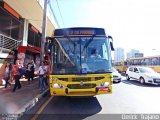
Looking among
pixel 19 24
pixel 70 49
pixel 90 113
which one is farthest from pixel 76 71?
Result: pixel 19 24

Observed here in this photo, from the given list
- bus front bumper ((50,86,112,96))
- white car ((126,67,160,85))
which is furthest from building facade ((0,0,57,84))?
white car ((126,67,160,85))

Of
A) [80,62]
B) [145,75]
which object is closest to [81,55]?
[80,62]

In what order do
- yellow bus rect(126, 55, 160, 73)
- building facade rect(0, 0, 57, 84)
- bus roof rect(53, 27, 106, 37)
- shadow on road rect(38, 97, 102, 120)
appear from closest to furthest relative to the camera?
1. shadow on road rect(38, 97, 102, 120)
2. bus roof rect(53, 27, 106, 37)
3. building facade rect(0, 0, 57, 84)
4. yellow bus rect(126, 55, 160, 73)

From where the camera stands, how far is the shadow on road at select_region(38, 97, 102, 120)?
6500mm

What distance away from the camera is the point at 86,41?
327 inches

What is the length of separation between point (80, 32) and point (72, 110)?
125 inches

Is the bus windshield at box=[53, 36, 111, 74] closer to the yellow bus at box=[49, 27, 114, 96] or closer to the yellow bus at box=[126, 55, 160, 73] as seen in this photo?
the yellow bus at box=[49, 27, 114, 96]

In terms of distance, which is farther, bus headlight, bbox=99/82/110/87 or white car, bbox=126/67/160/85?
white car, bbox=126/67/160/85

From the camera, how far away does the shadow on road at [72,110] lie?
21.3 ft

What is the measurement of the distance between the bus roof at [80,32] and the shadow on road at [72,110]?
9.50 feet

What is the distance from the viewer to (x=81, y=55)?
317 inches

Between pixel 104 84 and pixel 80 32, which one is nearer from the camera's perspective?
pixel 104 84

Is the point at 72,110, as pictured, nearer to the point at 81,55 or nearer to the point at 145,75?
the point at 81,55

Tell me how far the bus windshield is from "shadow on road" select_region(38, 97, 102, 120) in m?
1.37
